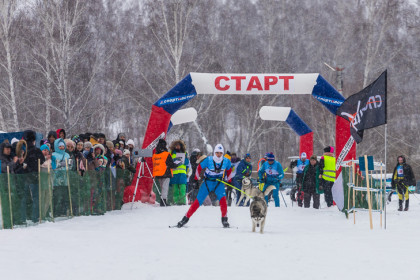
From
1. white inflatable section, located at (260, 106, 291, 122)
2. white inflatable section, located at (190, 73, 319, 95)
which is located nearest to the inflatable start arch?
white inflatable section, located at (190, 73, 319, 95)

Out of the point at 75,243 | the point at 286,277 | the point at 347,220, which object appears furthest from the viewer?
the point at 347,220

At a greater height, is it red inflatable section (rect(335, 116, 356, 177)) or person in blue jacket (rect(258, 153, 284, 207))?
red inflatable section (rect(335, 116, 356, 177))

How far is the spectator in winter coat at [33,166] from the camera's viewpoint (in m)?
9.79

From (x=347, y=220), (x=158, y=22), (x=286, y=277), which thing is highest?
(x=158, y=22)

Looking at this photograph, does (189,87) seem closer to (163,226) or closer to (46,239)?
(163,226)

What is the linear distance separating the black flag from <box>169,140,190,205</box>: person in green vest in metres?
4.85

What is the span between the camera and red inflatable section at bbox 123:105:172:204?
1472 centimetres

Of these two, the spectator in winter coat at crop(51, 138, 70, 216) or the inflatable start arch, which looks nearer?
the spectator in winter coat at crop(51, 138, 70, 216)

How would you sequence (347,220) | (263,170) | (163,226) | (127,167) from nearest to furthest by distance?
1. (163,226)
2. (347,220)
3. (127,167)
4. (263,170)

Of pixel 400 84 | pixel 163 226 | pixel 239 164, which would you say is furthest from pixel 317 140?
pixel 163 226

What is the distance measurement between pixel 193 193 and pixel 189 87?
2.95 meters

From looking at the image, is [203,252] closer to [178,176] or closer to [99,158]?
[99,158]

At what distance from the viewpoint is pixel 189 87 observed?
620 inches

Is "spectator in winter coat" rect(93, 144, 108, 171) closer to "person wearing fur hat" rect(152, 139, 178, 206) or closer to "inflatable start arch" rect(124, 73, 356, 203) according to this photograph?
"person wearing fur hat" rect(152, 139, 178, 206)
